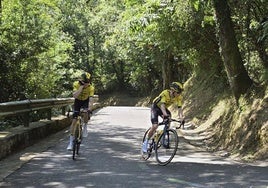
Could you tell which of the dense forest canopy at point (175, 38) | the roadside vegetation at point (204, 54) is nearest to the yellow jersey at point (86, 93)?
the roadside vegetation at point (204, 54)

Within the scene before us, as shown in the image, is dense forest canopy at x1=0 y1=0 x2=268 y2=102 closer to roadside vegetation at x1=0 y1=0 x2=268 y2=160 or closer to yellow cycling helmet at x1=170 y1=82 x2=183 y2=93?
roadside vegetation at x1=0 y1=0 x2=268 y2=160

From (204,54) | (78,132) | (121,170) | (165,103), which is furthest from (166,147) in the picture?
(204,54)

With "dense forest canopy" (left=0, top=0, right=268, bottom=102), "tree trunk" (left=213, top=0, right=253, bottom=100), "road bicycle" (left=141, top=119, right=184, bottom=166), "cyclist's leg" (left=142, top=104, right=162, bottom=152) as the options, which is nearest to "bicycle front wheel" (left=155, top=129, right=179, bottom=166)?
"road bicycle" (left=141, top=119, right=184, bottom=166)

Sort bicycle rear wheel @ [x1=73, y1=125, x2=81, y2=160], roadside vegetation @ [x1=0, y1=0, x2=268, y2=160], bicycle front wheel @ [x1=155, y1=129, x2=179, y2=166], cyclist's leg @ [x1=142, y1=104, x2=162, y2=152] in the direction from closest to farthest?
1. bicycle front wheel @ [x1=155, y1=129, x2=179, y2=166]
2. cyclist's leg @ [x1=142, y1=104, x2=162, y2=152]
3. bicycle rear wheel @ [x1=73, y1=125, x2=81, y2=160]
4. roadside vegetation @ [x1=0, y1=0, x2=268, y2=160]

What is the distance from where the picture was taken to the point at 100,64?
6003 cm

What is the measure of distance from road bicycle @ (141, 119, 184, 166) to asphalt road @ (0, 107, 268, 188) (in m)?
0.19

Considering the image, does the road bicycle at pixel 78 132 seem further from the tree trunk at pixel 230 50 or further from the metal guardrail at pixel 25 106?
the tree trunk at pixel 230 50

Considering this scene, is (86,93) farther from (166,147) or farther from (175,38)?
(175,38)

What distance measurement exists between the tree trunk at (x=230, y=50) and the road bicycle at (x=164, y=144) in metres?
4.57

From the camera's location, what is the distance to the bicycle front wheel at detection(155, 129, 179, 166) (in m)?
10.1

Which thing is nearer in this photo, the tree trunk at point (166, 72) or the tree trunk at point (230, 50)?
the tree trunk at point (230, 50)

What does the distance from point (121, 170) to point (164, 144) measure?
1.58 meters

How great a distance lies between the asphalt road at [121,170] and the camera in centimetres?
797

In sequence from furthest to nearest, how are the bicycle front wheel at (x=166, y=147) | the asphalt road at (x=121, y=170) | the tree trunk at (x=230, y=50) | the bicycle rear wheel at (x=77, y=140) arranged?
1. the tree trunk at (x=230, y=50)
2. the bicycle rear wheel at (x=77, y=140)
3. the bicycle front wheel at (x=166, y=147)
4. the asphalt road at (x=121, y=170)
